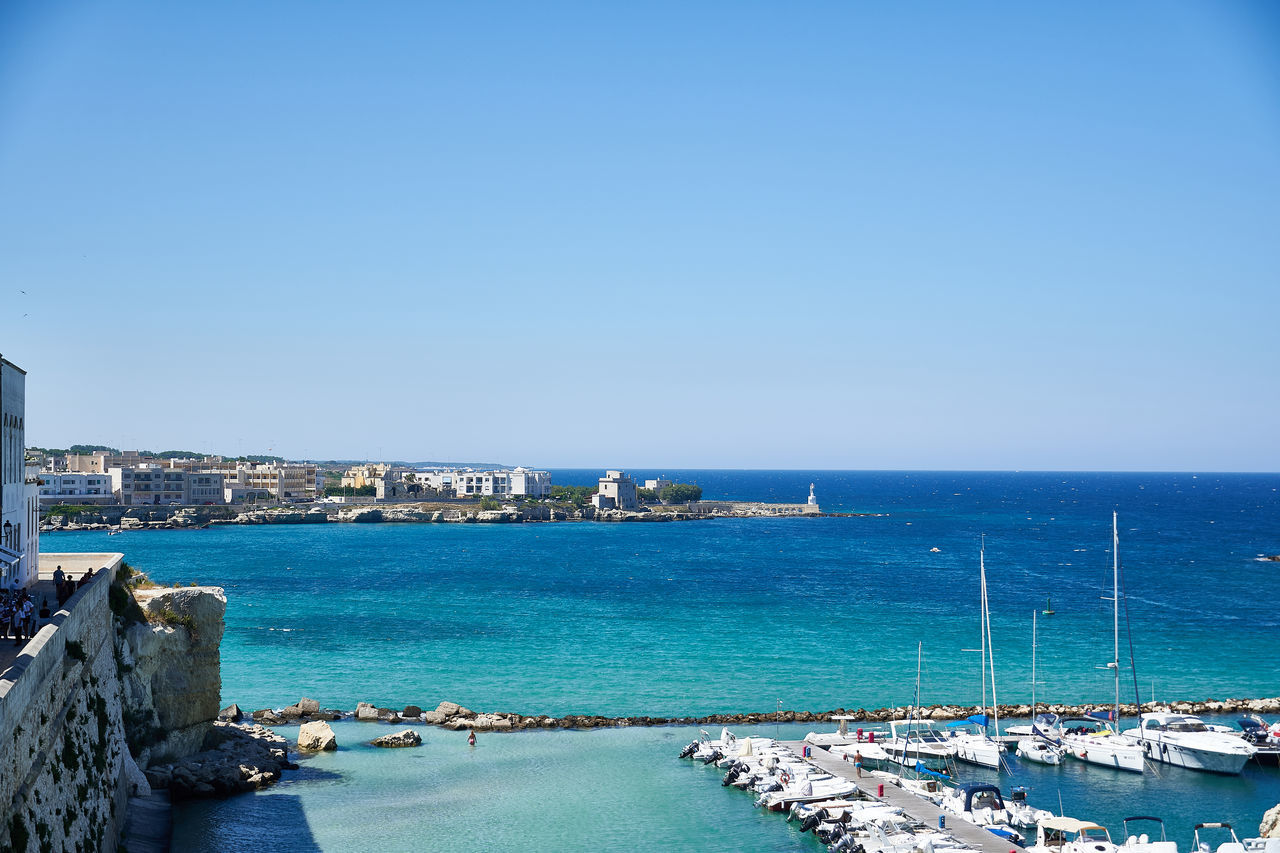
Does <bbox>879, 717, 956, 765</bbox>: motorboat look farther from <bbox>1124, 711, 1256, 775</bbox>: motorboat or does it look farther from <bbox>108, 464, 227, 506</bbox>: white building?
<bbox>108, 464, 227, 506</bbox>: white building

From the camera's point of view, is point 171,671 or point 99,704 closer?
point 99,704

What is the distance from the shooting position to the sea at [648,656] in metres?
29.5

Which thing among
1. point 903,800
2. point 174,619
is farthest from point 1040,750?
Result: point 174,619

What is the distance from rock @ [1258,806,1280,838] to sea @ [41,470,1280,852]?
6.49 feet

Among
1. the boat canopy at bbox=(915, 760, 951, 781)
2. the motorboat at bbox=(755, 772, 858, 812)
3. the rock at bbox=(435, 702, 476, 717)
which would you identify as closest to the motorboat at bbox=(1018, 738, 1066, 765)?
the boat canopy at bbox=(915, 760, 951, 781)

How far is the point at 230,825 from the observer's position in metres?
27.2

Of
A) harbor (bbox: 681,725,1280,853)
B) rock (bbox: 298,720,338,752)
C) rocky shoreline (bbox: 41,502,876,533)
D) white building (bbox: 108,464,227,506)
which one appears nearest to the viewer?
harbor (bbox: 681,725,1280,853)

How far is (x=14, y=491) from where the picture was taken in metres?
26.3

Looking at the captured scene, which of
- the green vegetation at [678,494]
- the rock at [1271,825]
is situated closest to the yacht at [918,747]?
the rock at [1271,825]

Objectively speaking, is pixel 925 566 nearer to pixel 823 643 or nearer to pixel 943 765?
pixel 823 643

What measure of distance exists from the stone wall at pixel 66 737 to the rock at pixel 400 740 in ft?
31.6

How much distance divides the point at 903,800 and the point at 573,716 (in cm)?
1439

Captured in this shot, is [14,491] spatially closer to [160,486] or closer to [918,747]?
[918,747]

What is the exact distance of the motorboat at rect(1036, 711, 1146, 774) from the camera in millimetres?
34000
